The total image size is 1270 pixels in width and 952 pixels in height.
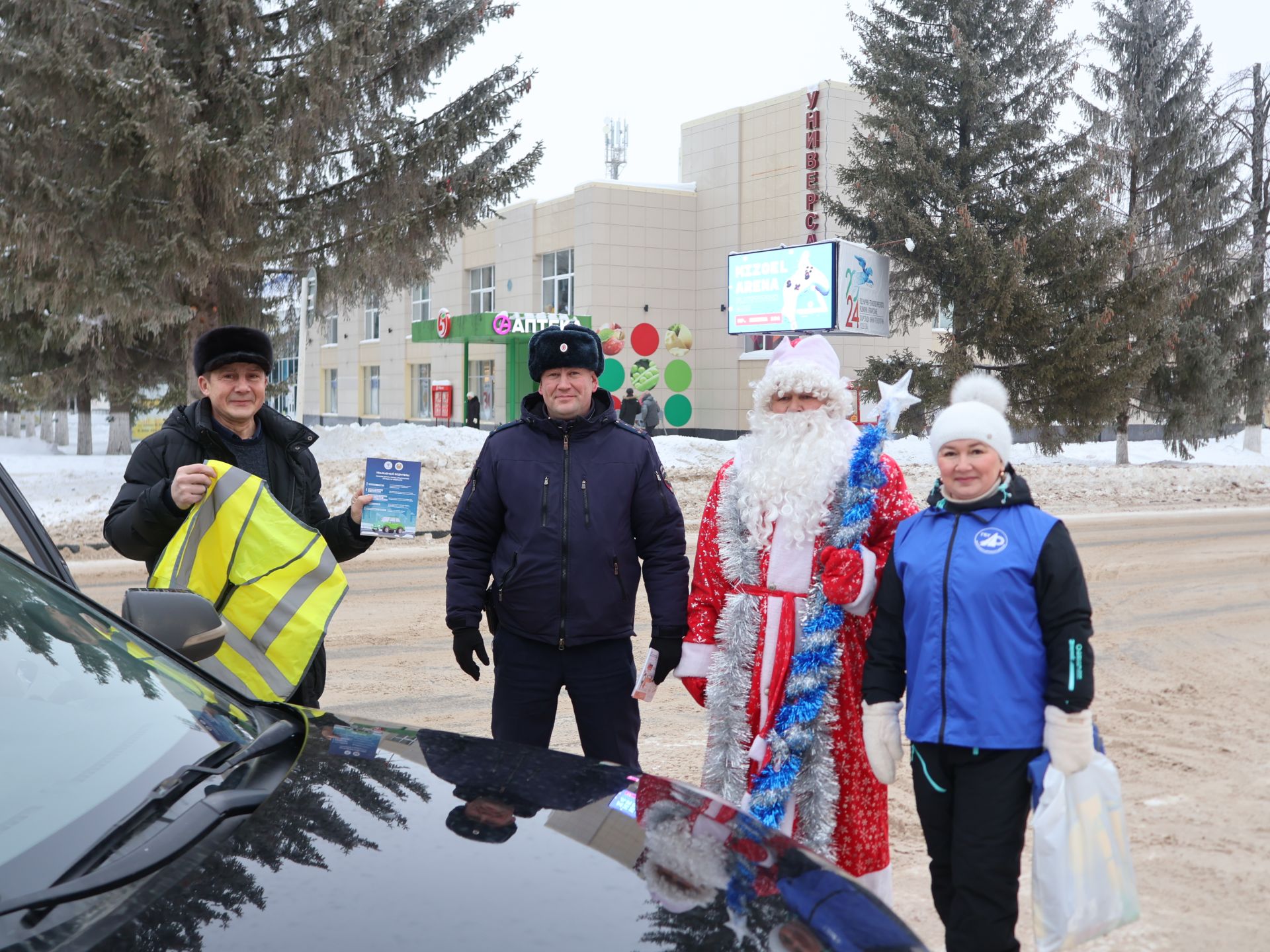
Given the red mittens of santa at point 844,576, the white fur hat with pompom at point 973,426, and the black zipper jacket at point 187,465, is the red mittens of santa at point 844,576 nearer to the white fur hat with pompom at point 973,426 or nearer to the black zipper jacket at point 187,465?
the white fur hat with pompom at point 973,426

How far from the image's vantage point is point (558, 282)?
41.4 metres

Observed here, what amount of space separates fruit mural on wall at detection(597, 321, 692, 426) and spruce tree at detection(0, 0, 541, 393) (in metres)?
18.6

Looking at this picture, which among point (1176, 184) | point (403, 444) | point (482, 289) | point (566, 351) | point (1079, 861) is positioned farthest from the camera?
point (482, 289)

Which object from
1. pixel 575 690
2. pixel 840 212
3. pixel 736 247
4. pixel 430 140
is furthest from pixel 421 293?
pixel 575 690

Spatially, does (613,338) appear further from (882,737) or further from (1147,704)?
(882,737)

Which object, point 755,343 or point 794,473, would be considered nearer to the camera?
point 794,473

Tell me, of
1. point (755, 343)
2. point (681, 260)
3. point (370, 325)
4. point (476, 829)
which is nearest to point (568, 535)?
point (476, 829)

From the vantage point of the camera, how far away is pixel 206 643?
2.68 metres

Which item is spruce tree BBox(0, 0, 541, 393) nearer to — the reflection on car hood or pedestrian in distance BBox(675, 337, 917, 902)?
pedestrian in distance BBox(675, 337, 917, 902)

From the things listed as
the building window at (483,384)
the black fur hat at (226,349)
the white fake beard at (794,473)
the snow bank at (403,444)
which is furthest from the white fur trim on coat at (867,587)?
the building window at (483,384)

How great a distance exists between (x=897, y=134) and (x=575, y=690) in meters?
23.7

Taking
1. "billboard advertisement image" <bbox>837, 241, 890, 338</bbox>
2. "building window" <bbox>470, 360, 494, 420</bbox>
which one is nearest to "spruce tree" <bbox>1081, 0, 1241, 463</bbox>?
"billboard advertisement image" <bbox>837, 241, 890, 338</bbox>

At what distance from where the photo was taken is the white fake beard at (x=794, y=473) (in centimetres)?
360

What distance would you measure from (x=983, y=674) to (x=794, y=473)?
0.96 metres
